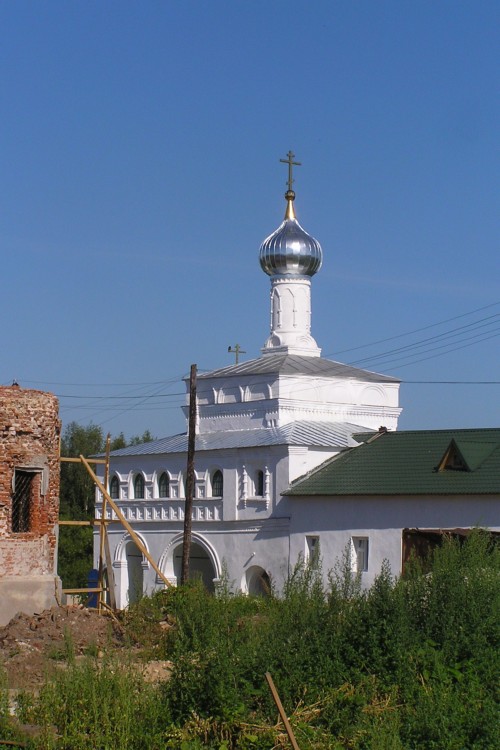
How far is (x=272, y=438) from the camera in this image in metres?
31.1

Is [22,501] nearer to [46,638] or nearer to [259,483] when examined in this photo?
[46,638]

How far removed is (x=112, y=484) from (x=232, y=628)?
22.0 metres

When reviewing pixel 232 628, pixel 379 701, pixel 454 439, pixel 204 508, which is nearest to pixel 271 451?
pixel 204 508

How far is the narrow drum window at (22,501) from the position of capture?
18.8 metres

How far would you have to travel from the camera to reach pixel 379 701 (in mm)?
12602

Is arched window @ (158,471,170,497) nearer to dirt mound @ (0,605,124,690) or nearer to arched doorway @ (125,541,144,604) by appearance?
arched doorway @ (125,541,144,604)

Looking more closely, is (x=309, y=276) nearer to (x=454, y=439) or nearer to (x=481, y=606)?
(x=454, y=439)

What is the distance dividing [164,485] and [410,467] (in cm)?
863

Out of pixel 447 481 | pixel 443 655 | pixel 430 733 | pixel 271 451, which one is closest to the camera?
pixel 430 733

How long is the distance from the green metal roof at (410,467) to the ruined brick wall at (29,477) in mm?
9901

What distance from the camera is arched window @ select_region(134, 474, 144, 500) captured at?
35.0 m

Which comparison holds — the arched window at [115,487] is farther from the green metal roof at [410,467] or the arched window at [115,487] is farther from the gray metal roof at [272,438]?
the green metal roof at [410,467]

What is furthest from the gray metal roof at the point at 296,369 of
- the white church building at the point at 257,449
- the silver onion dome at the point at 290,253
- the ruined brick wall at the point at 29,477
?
the ruined brick wall at the point at 29,477

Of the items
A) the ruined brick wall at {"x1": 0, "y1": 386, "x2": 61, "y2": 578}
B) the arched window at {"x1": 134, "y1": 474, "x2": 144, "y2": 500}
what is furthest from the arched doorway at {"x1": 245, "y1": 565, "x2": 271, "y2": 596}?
the ruined brick wall at {"x1": 0, "y1": 386, "x2": 61, "y2": 578}
